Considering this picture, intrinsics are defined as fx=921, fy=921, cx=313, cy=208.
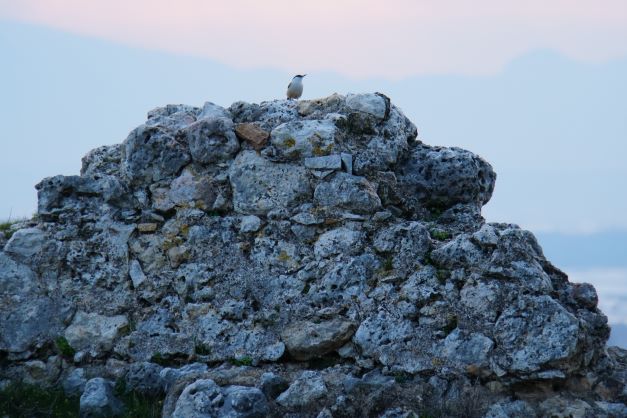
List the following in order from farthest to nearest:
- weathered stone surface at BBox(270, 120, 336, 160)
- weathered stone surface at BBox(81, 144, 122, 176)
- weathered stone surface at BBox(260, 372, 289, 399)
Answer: weathered stone surface at BBox(81, 144, 122, 176), weathered stone surface at BBox(270, 120, 336, 160), weathered stone surface at BBox(260, 372, 289, 399)

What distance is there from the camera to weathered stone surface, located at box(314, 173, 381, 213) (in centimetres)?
1444

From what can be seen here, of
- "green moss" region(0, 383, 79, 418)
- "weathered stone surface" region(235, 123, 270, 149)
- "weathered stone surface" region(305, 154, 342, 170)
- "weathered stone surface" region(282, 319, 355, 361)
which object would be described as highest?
"weathered stone surface" region(235, 123, 270, 149)

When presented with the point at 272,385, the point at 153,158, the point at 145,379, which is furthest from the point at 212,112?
the point at 272,385

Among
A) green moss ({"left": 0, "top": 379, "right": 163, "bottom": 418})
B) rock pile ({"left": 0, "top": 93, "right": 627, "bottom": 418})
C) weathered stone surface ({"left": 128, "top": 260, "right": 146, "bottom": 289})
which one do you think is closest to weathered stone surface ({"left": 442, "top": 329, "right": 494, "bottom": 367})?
rock pile ({"left": 0, "top": 93, "right": 627, "bottom": 418})

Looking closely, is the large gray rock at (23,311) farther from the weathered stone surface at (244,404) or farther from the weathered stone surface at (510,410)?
the weathered stone surface at (510,410)

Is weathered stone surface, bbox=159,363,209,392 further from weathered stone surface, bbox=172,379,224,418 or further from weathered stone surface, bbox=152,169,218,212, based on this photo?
weathered stone surface, bbox=152,169,218,212

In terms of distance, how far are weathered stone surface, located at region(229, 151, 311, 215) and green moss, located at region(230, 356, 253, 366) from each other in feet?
7.91

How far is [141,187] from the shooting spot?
15.5 metres

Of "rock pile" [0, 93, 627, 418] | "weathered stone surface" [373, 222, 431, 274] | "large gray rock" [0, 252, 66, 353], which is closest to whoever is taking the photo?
"rock pile" [0, 93, 627, 418]

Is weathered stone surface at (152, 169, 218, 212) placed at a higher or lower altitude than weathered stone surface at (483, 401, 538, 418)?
higher

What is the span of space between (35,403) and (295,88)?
7086 millimetres

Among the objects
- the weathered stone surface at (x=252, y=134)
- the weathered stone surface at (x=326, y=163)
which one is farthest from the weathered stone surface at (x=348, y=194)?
the weathered stone surface at (x=252, y=134)

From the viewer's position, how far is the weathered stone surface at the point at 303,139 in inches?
587

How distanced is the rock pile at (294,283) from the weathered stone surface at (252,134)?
0.02 m
